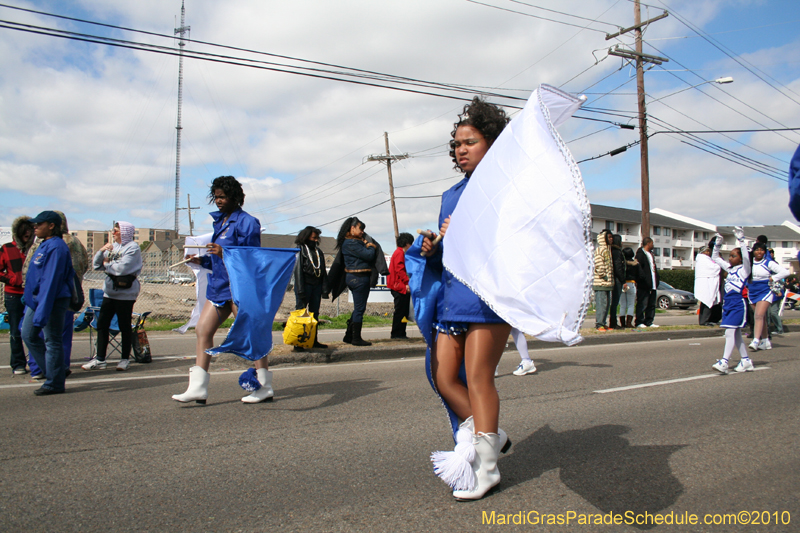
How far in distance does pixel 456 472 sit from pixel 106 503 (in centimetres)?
178

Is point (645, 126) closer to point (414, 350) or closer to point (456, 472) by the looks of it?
point (414, 350)

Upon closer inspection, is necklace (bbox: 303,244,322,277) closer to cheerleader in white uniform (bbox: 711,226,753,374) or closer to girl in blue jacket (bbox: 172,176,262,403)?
girl in blue jacket (bbox: 172,176,262,403)

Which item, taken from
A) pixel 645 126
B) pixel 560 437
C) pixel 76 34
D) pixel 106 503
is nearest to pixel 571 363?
pixel 560 437

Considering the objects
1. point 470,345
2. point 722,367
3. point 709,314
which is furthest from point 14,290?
point 709,314

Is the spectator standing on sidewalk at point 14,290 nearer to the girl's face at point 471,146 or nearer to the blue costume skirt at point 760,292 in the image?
the girl's face at point 471,146

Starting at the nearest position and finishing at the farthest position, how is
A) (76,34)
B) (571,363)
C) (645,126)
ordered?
(571,363) < (76,34) < (645,126)

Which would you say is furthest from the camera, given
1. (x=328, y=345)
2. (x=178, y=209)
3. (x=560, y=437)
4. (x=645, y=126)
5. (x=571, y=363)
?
(x=178, y=209)

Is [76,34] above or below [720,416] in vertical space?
above

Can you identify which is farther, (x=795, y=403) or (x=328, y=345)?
(x=328, y=345)

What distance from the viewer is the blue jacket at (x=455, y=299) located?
2.63 m

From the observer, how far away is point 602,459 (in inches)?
135

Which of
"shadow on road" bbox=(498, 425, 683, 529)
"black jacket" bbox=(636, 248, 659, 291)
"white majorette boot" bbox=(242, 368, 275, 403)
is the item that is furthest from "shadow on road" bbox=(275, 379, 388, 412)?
"black jacket" bbox=(636, 248, 659, 291)

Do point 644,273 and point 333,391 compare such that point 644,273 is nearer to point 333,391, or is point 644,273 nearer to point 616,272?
point 616,272

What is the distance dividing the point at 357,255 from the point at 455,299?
578cm
